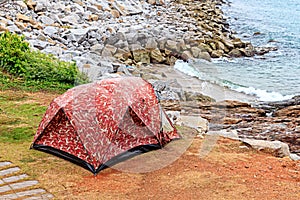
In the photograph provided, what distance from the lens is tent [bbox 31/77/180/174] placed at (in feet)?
28.3

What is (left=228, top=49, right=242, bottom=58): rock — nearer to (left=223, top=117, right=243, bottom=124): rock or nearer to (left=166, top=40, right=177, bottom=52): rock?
(left=166, top=40, right=177, bottom=52): rock

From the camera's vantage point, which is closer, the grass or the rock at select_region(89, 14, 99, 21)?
the grass

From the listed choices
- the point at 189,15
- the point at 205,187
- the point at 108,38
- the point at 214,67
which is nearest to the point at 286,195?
the point at 205,187

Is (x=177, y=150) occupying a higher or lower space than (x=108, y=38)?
higher

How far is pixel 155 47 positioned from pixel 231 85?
3.97 meters

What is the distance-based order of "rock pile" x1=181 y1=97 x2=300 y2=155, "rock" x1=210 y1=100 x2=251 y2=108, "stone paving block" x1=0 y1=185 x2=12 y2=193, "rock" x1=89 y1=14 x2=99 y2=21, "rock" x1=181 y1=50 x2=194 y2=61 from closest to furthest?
"stone paving block" x1=0 y1=185 x2=12 y2=193, "rock pile" x1=181 y1=97 x2=300 y2=155, "rock" x1=210 y1=100 x2=251 y2=108, "rock" x1=181 y1=50 x2=194 y2=61, "rock" x1=89 y1=14 x2=99 y2=21

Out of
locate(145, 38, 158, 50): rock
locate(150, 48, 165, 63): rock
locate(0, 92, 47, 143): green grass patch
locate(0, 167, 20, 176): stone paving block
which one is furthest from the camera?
locate(145, 38, 158, 50): rock

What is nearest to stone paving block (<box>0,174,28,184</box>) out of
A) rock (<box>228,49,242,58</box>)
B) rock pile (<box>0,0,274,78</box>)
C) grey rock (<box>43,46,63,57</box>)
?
rock pile (<box>0,0,274,78</box>)

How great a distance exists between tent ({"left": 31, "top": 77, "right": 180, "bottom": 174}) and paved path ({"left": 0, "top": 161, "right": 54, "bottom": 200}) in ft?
3.49

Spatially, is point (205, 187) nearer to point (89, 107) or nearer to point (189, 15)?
point (89, 107)

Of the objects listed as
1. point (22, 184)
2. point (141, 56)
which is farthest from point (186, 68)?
point (22, 184)

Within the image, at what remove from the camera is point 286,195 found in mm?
7434

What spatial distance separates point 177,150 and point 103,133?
63.7 inches

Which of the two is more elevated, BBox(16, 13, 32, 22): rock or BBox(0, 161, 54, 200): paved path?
BBox(0, 161, 54, 200): paved path
